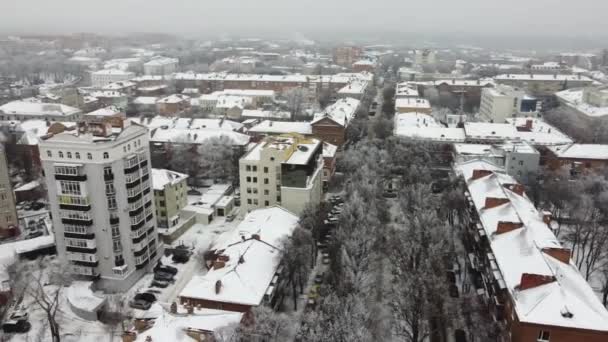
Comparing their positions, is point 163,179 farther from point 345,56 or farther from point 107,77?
point 345,56

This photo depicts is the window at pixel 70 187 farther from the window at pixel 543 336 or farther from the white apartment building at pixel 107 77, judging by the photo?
the white apartment building at pixel 107 77

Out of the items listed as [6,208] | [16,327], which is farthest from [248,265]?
[6,208]

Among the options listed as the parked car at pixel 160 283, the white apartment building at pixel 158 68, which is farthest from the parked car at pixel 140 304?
the white apartment building at pixel 158 68

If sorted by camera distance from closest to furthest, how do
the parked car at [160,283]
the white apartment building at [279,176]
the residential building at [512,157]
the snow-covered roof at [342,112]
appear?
the parked car at [160,283] → the white apartment building at [279,176] → the residential building at [512,157] → the snow-covered roof at [342,112]

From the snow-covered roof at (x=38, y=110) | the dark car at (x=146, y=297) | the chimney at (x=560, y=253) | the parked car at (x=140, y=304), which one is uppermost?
the snow-covered roof at (x=38, y=110)

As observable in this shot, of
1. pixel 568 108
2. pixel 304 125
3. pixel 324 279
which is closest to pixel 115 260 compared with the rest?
pixel 324 279

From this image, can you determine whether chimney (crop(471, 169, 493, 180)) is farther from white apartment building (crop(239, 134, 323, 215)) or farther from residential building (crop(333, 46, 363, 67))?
residential building (crop(333, 46, 363, 67))

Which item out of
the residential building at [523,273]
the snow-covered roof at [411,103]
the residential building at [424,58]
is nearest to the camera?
the residential building at [523,273]

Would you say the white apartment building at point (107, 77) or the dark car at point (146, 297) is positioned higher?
the white apartment building at point (107, 77)
